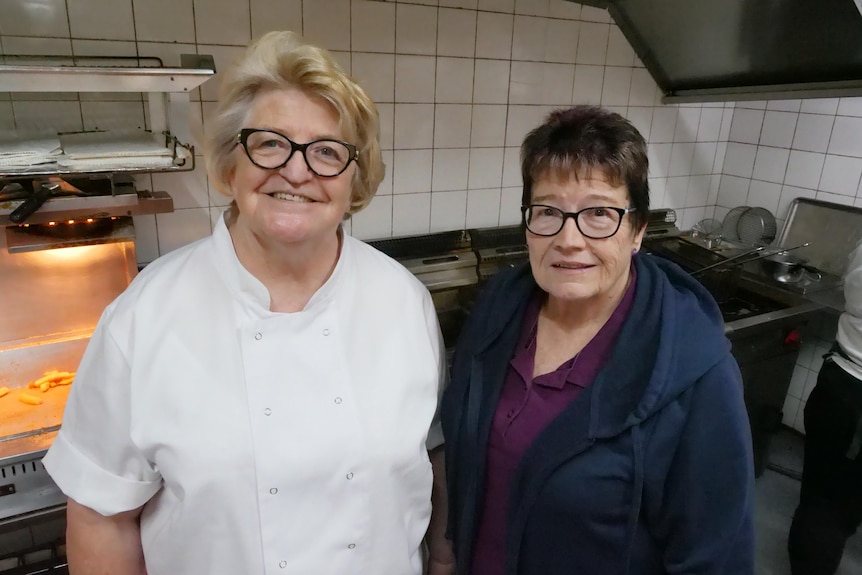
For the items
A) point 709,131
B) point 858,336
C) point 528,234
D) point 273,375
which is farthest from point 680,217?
point 273,375

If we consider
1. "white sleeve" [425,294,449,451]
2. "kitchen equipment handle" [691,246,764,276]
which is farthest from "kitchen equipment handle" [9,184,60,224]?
"kitchen equipment handle" [691,246,764,276]

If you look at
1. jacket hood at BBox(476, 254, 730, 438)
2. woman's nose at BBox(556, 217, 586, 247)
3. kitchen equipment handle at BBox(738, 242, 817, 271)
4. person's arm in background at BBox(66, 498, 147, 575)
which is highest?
woman's nose at BBox(556, 217, 586, 247)

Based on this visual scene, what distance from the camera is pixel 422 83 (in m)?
1.82

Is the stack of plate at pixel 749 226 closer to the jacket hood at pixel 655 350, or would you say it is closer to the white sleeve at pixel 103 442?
the jacket hood at pixel 655 350

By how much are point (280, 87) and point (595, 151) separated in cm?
45

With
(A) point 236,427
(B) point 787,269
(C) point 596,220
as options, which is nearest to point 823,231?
(B) point 787,269

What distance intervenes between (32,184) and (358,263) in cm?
79

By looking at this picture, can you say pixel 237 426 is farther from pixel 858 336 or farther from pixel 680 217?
pixel 680 217

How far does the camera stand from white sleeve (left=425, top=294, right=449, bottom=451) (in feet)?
3.33

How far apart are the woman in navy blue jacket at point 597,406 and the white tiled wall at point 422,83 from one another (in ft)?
3.04

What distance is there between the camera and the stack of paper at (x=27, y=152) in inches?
44.0

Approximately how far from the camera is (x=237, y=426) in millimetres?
809

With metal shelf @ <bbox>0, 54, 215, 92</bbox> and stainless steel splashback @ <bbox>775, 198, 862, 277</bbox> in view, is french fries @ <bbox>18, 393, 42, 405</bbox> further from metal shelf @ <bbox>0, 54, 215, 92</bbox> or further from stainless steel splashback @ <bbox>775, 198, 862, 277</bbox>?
stainless steel splashback @ <bbox>775, 198, 862, 277</bbox>

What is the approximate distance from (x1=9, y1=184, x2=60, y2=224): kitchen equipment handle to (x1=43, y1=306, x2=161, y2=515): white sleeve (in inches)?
18.4
